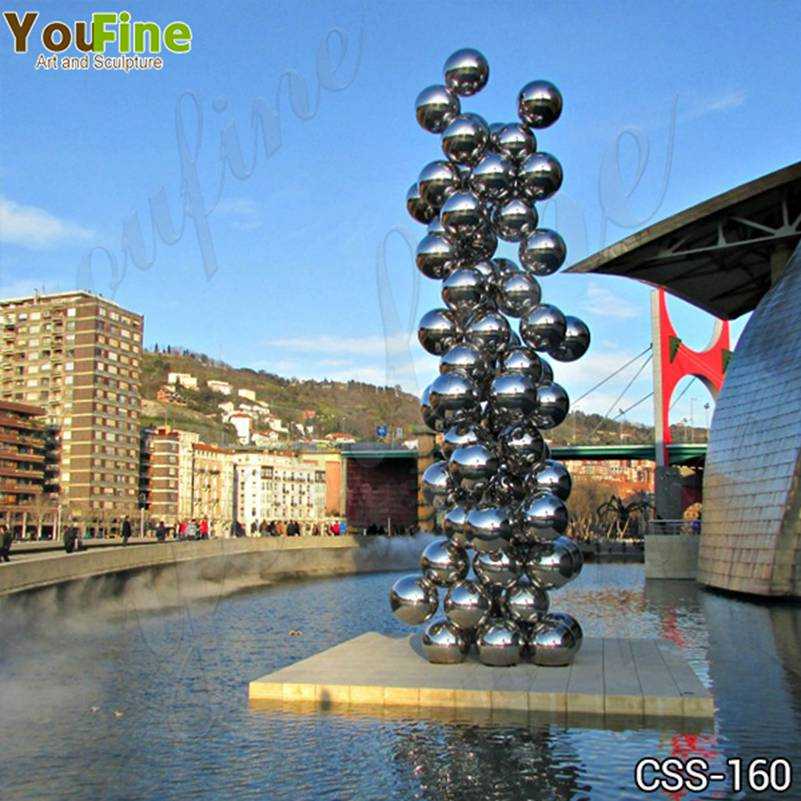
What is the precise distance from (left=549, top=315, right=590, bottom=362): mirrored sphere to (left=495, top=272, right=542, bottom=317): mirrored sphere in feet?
1.93

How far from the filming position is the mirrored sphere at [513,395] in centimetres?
1165

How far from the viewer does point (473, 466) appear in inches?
456

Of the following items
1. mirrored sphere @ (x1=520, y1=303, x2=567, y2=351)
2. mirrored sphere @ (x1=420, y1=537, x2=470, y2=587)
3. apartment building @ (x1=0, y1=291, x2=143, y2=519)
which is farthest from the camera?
apartment building @ (x1=0, y1=291, x2=143, y2=519)

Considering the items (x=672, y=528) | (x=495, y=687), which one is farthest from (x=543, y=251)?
(x=672, y=528)

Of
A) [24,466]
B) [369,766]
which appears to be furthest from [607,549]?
[24,466]

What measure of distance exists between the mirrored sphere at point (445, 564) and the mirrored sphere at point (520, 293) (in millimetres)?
3054

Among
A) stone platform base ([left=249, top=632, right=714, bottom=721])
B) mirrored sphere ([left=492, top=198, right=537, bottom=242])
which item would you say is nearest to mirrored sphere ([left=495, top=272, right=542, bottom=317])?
mirrored sphere ([left=492, top=198, right=537, bottom=242])

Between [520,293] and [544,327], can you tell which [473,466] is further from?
[520,293]

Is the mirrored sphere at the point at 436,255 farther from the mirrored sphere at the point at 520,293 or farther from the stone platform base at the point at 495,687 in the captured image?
the stone platform base at the point at 495,687

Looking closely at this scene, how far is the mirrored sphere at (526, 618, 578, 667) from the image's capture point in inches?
453

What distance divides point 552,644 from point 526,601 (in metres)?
0.58

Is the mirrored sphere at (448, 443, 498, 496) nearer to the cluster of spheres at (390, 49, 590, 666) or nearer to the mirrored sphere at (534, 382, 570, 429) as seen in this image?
the cluster of spheres at (390, 49, 590, 666)

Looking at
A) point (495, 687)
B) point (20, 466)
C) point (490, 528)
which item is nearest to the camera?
point (495, 687)

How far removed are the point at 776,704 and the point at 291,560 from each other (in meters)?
30.7
